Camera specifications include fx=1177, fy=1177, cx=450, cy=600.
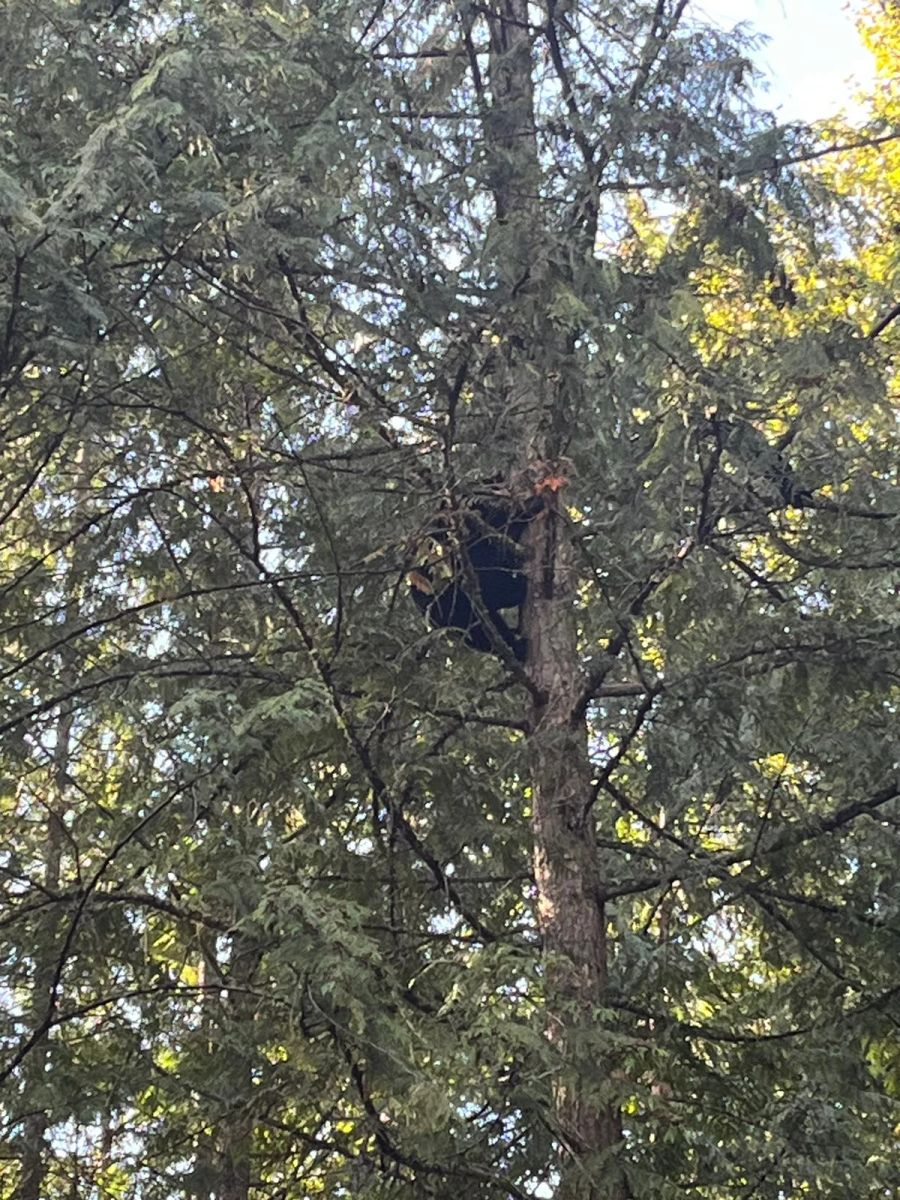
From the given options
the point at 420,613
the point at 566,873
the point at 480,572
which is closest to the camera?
the point at 566,873

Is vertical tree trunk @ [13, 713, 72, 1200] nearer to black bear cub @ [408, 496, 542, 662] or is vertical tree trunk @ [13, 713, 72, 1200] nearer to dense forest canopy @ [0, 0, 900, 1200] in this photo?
dense forest canopy @ [0, 0, 900, 1200]

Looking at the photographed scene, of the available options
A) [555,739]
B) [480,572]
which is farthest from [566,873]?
[480,572]

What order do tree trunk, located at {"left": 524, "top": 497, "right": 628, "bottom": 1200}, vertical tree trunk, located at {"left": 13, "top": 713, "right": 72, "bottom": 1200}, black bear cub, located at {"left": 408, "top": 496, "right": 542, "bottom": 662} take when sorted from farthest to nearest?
vertical tree trunk, located at {"left": 13, "top": 713, "right": 72, "bottom": 1200} < black bear cub, located at {"left": 408, "top": 496, "right": 542, "bottom": 662} < tree trunk, located at {"left": 524, "top": 497, "right": 628, "bottom": 1200}

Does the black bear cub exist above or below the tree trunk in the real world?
above

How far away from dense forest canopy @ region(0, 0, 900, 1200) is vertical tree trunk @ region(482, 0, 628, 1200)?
2cm

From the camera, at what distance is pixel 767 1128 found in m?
4.12

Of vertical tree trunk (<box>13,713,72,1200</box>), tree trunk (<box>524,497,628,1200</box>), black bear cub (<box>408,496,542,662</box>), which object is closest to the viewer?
tree trunk (<box>524,497,628,1200</box>)

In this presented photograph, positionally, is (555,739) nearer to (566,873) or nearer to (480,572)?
(566,873)

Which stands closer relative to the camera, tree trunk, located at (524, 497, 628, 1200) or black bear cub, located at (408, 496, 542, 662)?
tree trunk, located at (524, 497, 628, 1200)

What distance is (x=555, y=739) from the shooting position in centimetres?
458

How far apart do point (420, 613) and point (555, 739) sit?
3.33ft

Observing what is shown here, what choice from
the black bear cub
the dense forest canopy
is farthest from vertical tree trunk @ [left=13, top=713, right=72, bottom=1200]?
the black bear cub

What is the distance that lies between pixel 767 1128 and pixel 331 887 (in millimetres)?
1963

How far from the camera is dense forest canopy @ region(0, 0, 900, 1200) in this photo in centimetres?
381
